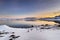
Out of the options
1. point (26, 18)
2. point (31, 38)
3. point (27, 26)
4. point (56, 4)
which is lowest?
point (31, 38)

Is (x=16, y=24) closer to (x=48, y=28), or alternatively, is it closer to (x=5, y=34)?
(x=5, y=34)

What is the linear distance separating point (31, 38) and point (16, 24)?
0.43 m

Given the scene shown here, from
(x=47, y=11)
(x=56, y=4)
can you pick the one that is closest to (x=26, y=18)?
(x=47, y=11)

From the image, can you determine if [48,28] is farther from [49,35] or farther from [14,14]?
[14,14]

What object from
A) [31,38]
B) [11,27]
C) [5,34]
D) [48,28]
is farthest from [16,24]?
[48,28]

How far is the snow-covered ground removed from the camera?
5.87 ft

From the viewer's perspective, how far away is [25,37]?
179 centimetres

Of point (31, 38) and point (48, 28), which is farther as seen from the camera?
point (48, 28)

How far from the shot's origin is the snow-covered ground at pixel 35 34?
1789 millimetres

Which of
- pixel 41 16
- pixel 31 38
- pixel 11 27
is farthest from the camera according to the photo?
pixel 41 16

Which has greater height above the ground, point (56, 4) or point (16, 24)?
point (56, 4)

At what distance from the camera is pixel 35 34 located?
6.23 ft

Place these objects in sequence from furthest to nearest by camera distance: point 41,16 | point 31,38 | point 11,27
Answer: point 41,16
point 11,27
point 31,38

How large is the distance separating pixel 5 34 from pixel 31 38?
1.46 feet
